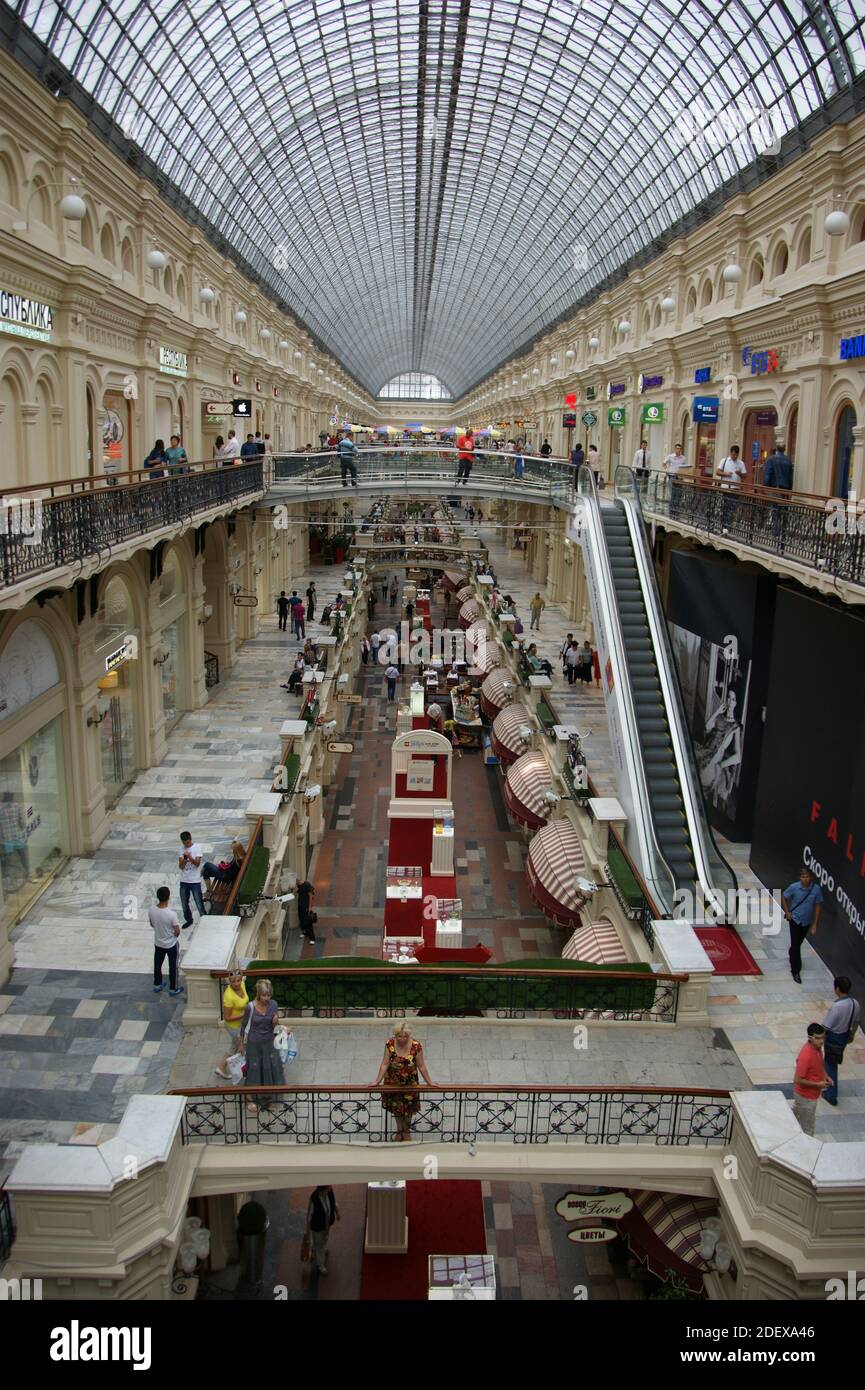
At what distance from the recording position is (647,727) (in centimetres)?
1783

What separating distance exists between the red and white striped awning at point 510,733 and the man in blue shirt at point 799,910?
442 inches

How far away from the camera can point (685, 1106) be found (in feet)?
32.8

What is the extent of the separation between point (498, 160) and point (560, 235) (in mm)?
4476

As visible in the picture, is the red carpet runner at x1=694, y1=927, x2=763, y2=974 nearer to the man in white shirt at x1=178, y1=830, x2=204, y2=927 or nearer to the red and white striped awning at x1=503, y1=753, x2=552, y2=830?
the red and white striped awning at x1=503, y1=753, x2=552, y2=830

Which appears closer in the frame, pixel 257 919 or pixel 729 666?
pixel 257 919

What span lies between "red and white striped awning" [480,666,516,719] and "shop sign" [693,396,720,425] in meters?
8.89

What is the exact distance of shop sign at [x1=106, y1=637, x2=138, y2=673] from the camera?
1739cm

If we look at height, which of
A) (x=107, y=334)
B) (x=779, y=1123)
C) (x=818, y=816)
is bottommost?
(x=779, y=1123)

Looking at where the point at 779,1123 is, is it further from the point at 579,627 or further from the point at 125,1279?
the point at 579,627

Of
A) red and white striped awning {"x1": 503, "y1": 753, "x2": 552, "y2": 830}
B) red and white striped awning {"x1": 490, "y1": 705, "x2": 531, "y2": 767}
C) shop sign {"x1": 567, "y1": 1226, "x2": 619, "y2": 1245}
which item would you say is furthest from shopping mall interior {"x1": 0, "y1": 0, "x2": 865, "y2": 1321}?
shop sign {"x1": 567, "y1": 1226, "x2": 619, "y2": 1245}

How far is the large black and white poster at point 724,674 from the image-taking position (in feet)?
59.8

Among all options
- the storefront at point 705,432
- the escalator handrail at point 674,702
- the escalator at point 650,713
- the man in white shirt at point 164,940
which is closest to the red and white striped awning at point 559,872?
the escalator at point 650,713
